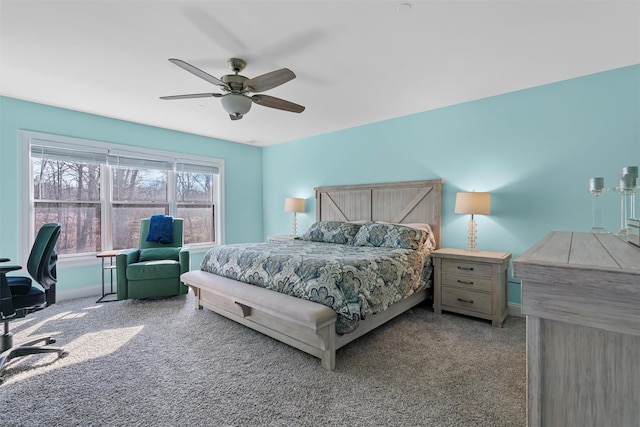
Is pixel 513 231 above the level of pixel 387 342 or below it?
above

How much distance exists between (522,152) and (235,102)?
308 centimetres

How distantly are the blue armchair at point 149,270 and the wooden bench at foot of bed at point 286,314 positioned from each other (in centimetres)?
68

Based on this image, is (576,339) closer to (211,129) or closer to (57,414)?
(57,414)

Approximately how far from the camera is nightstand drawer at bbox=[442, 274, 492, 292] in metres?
2.94

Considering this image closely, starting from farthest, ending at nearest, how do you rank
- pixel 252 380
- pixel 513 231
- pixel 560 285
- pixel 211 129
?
pixel 211 129 < pixel 513 231 < pixel 252 380 < pixel 560 285

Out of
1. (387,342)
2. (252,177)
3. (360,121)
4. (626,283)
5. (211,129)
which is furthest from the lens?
(252,177)

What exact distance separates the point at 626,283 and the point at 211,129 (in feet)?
16.4

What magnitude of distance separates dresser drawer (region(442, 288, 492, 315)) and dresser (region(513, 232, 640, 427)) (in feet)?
6.94

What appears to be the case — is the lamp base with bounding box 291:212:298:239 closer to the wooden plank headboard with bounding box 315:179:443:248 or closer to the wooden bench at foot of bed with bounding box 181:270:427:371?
the wooden plank headboard with bounding box 315:179:443:248

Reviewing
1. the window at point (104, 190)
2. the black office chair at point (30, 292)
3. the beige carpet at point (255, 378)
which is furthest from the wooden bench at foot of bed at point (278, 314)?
the window at point (104, 190)

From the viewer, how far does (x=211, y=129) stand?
4734 millimetres

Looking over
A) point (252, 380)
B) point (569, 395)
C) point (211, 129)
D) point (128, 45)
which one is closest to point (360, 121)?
point (211, 129)

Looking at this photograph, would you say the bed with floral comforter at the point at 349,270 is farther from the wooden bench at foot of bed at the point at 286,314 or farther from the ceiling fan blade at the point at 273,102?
the ceiling fan blade at the point at 273,102

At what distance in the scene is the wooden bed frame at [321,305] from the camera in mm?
2119
